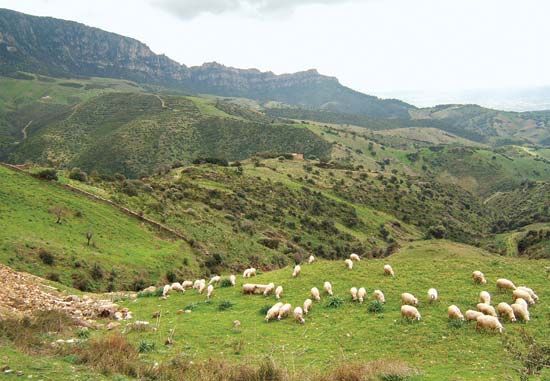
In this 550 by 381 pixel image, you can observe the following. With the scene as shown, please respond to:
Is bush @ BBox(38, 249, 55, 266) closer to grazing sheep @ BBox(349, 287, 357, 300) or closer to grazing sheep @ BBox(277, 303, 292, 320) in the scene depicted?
grazing sheep @ BBox(277, 303, 292, 320)

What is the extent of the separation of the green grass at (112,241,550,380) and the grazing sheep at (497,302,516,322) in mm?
370

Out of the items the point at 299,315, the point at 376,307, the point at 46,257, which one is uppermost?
the point at 376,307

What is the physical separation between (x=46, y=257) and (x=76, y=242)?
5.74m

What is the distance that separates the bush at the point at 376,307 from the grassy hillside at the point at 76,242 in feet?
70.1

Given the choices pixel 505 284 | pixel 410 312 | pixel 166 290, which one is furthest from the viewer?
pixel 166 290

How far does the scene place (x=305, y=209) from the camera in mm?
84062

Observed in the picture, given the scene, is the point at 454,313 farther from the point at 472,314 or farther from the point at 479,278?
the point at 479,278

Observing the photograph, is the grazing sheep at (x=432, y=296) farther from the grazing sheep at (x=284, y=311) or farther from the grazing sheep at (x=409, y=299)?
the grazing sheep at (x=284, y=311)

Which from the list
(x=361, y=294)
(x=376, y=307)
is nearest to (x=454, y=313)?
(x=376, y=307)

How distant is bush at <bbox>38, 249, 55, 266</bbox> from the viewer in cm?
2988

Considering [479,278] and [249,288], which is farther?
[249,288]

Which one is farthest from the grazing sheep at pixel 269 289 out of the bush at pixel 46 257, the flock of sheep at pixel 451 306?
the bush at pixel 46 257

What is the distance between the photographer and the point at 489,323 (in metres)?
12.9

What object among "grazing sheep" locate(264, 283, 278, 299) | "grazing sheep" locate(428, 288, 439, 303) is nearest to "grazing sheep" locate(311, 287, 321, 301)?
"grazing sheep" locate(264, 283, 278, 299)
